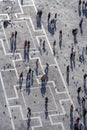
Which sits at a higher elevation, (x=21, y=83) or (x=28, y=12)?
(x=28, y=12)

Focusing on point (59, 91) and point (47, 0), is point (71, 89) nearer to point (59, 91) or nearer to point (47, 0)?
point (59, 91)

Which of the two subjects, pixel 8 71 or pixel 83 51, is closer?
pixel 8 71

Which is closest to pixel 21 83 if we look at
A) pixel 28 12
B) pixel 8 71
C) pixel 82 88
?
pixel 8 71

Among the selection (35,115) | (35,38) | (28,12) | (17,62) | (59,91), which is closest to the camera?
(35,115)

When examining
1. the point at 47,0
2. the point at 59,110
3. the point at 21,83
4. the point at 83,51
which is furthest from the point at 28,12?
the point at 59,110

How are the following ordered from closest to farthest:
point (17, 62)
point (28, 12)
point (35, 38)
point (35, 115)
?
1. point (35, 115)
2. point (17, 62)
3. point (35, 38)
4. point (28, 12)

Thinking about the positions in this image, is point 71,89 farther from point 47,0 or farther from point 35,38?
point 47,0
